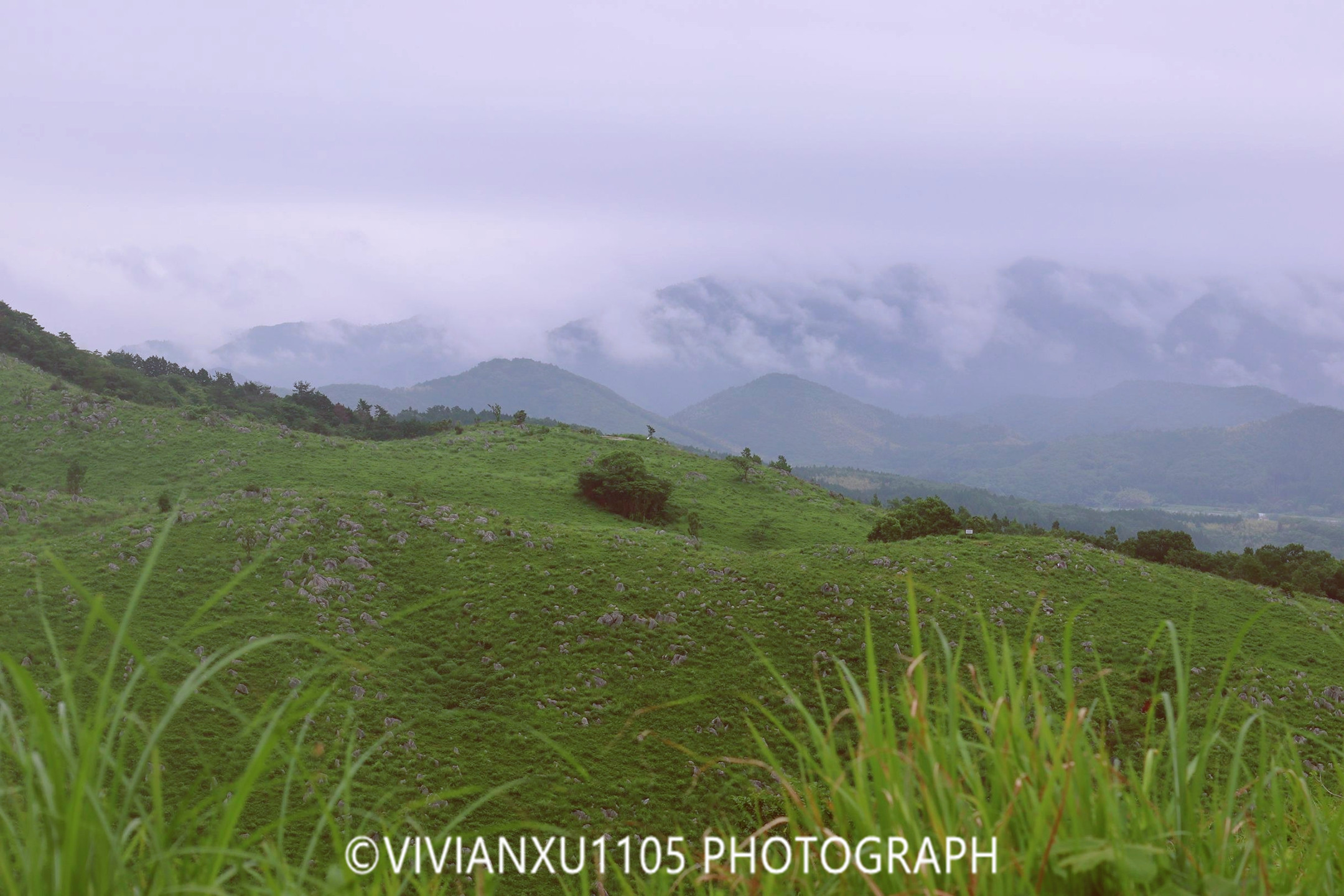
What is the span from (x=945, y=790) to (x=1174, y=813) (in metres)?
0.78

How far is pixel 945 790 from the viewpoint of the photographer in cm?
258

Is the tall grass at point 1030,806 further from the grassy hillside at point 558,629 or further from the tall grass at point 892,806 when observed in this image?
the grassy hillside at point 558,629

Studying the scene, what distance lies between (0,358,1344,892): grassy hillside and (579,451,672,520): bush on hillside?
32.6 feet

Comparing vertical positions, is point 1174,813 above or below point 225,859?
above

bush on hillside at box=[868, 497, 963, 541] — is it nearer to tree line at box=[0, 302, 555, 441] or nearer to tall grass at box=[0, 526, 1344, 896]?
tree line at box=[0, 302, 555, 441]

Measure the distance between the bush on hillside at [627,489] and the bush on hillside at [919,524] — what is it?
32.7 ft

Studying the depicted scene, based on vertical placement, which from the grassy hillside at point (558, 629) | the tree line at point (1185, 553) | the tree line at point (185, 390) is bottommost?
the grassy hillside at point (558, 629)

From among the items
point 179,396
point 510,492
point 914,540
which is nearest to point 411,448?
point 510,492

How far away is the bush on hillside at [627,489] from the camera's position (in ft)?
126

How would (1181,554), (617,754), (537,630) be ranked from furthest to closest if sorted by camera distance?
1. (1181,554)
2. (537,630)
3. (617,754)

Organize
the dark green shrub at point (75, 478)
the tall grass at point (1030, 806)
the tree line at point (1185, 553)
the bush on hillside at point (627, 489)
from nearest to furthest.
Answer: the tall grass at point (1030, 806), the tree line at point (1185, 553), the dark green shrub at point (75, 478), the bush on hillside at point (627, 489)

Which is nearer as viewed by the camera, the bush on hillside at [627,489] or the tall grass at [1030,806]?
the tall grass at [1030,806]

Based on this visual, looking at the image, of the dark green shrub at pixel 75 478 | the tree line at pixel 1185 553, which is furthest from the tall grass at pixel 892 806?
the dark green shrub at pixel 75 478

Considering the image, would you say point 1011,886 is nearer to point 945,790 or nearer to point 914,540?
point 945,790
